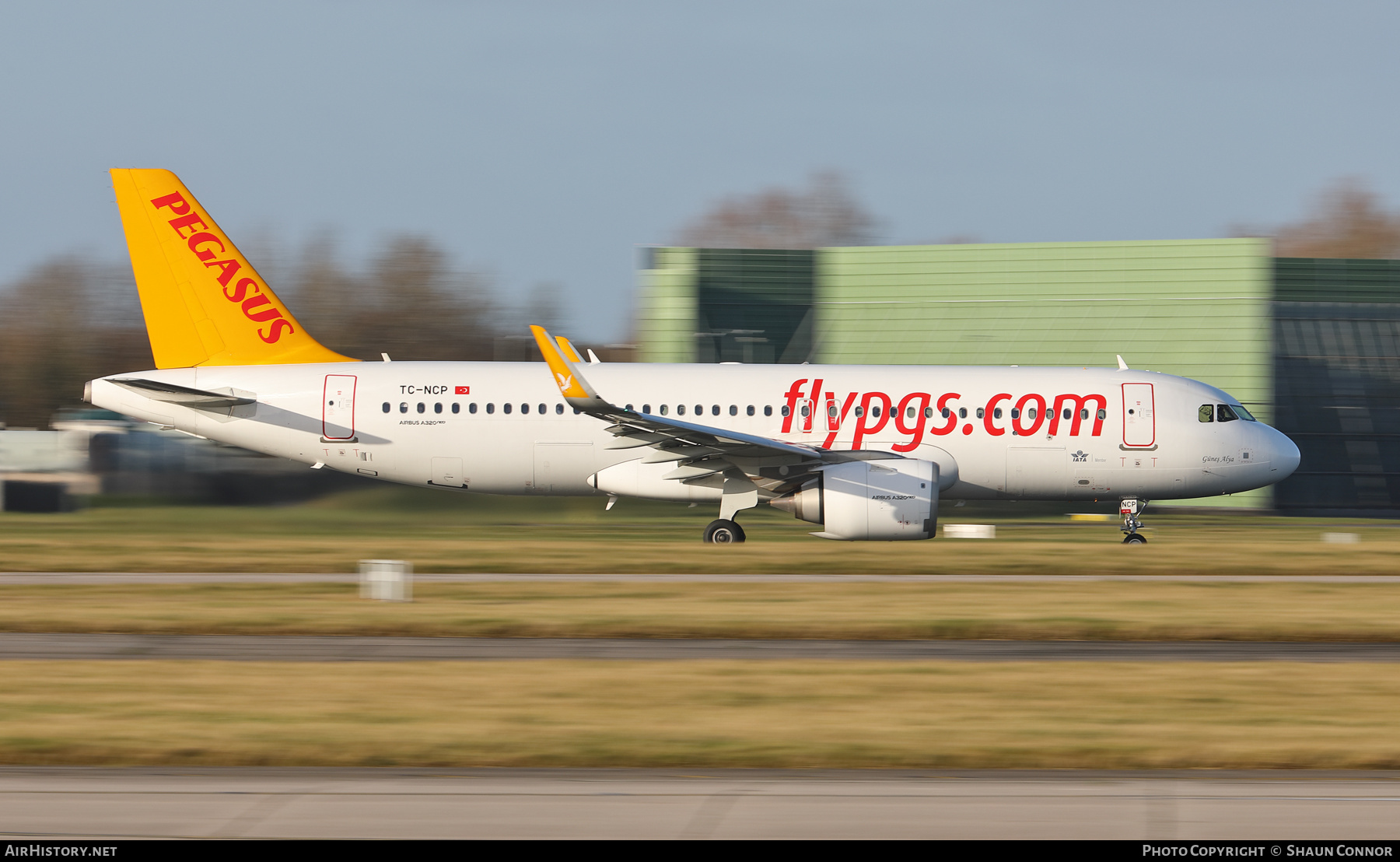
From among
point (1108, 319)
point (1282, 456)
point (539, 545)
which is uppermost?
point (1108, 319)

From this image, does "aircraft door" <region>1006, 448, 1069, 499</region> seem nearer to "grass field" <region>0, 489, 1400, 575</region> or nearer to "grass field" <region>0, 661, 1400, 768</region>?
"grass field" <region>0, 489, 1400, 575</region>

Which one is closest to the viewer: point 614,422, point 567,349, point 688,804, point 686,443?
point 688,804

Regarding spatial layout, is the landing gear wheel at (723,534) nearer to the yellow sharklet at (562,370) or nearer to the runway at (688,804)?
the yellow sharklet at (562,370)

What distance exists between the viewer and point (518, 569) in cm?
2192

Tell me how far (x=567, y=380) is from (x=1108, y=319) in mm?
26892

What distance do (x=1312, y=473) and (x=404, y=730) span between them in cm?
3983

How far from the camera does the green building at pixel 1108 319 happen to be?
145 ft

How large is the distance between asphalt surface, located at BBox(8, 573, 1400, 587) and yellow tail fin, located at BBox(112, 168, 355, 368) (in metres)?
6.93

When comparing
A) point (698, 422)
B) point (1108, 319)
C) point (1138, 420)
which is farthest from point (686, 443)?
point (1108, 319)

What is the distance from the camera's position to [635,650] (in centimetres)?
1457

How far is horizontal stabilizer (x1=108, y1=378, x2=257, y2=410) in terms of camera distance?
25766mm

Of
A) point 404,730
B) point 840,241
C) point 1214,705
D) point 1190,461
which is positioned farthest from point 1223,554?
point 840,241

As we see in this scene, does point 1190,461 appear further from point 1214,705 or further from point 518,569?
point 1214,705

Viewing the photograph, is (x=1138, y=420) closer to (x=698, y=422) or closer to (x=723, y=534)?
(x=723, y=534)
